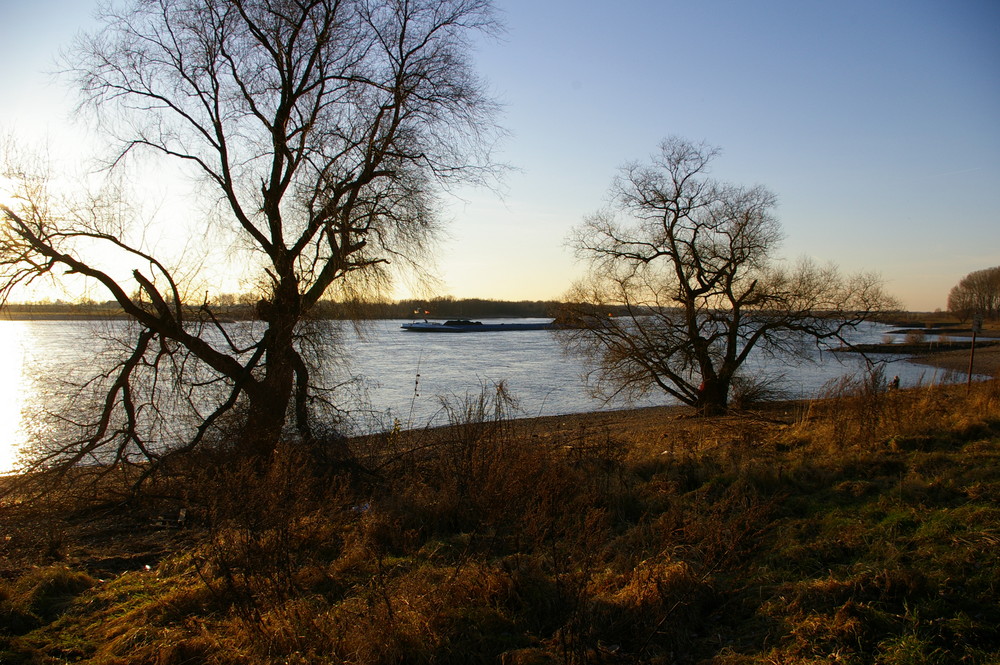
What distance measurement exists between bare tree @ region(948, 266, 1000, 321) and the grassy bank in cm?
10208

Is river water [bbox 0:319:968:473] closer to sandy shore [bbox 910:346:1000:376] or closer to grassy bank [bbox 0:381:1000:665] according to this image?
sandy shore [bbox 910:346:1000:376]

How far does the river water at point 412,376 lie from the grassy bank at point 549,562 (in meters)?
3.08

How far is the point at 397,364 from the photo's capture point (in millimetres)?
37906

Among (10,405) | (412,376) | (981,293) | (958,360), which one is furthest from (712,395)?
(981,293)

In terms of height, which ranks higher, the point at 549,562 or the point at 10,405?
the point at 549,562

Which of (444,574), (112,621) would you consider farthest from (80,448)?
(444,574)

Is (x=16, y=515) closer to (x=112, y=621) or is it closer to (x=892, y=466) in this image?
(x=112, y=621)

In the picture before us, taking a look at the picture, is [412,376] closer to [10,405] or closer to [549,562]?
[10,405]

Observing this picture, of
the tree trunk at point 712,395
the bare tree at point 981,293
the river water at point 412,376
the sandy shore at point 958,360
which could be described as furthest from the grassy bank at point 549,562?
the bare tree at point 981,293

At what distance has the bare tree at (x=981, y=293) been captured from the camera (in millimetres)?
90062

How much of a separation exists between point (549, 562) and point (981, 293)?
113m

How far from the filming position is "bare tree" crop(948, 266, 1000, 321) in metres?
90.1

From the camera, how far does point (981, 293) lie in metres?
90.8

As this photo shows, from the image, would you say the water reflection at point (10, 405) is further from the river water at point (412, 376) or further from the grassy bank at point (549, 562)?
the grassy bank at point (549, 562)
